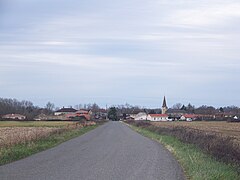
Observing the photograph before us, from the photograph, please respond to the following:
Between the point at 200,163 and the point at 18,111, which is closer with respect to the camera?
the point at 200,163

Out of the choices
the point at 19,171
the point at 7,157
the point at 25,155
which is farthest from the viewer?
the point at 25,155

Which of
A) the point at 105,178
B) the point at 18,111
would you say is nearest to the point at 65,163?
the point at 105,178

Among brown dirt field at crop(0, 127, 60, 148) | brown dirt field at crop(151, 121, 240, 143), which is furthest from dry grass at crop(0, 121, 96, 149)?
brown dirt field at crop(151, 121, 240, 143)

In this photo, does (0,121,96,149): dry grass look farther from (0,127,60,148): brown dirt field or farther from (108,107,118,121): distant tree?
(108,107,118,121): distant tree

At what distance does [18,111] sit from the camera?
6260 inches

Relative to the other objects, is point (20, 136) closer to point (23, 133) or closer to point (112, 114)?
point (23, 133)

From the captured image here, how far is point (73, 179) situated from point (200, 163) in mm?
5335

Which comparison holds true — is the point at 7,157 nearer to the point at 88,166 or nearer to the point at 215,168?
the point at 88,166

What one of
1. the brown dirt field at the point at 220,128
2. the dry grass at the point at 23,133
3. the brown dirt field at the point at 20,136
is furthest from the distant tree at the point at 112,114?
the brown dirt field at the point at 20,136

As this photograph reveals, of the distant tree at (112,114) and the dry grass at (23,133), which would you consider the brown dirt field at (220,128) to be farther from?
the distant tree at (112,114)

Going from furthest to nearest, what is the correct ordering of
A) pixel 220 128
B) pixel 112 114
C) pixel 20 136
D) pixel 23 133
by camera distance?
pixel 112 114 → pixel 220 128 → pixel 23 133 → pixel 20 136

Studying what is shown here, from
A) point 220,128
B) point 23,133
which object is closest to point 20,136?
point 23,133

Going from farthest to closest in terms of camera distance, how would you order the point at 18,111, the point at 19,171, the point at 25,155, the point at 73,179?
the point at 18,111 → the point at 25,155 → the point at 19,171 → the point at 73,179

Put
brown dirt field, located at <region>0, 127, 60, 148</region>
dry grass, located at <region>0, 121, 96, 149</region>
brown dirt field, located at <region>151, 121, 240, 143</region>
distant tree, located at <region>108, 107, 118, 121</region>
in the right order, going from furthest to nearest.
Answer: distant tree, located at <region>108, 107, 118, 121</region> → brown dirt field, located at <region>151, 121, 240, 143</region> → dry grass, located at <region>0, 121, 96, 149</region> → brown dirt field, located at <region>0, 127, 60, 148</region>
